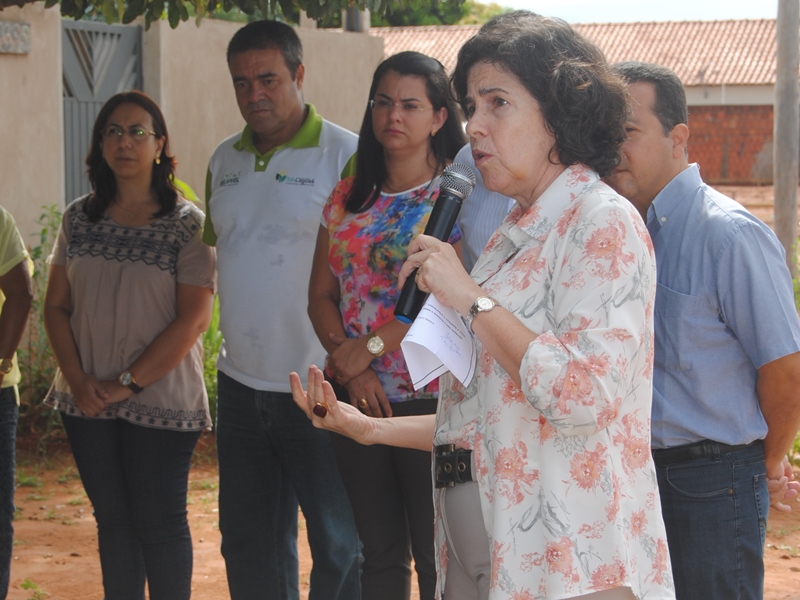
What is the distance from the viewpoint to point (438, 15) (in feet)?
119

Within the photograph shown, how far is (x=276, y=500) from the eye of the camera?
402cm

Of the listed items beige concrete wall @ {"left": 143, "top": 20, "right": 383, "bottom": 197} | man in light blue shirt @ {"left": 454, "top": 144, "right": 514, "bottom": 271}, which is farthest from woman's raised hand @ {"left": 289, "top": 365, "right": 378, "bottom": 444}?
beige concrete wall @ {"left": 143, "top": 20, "right": 383, "bottom": 197}

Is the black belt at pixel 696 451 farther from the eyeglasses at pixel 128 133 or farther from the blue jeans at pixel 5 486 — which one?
the blue jeans at pixel 5 486

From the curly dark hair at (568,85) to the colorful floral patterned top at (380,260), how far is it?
47.4 inches

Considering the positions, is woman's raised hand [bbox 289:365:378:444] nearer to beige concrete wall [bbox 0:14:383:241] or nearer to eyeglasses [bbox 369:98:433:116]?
eyeglasses [bbox 369:98:433:116]

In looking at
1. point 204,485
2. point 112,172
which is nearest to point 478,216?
point 112,172

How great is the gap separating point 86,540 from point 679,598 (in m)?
4.41

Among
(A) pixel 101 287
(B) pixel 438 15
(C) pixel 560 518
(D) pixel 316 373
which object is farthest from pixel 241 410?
(B) pixel 438 15

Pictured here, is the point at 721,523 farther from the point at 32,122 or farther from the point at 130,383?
the point at 32,122

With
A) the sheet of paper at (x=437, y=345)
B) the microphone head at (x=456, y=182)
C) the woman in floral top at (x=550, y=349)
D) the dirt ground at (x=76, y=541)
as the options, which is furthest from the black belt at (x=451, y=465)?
the dirt ground at (x=76, y=541)

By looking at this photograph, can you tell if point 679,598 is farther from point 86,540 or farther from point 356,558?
point 86,540

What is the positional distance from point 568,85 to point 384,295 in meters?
1.43

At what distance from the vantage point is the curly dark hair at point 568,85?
2.24 meters

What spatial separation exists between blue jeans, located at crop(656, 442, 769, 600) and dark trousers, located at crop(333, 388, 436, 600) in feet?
3.09
